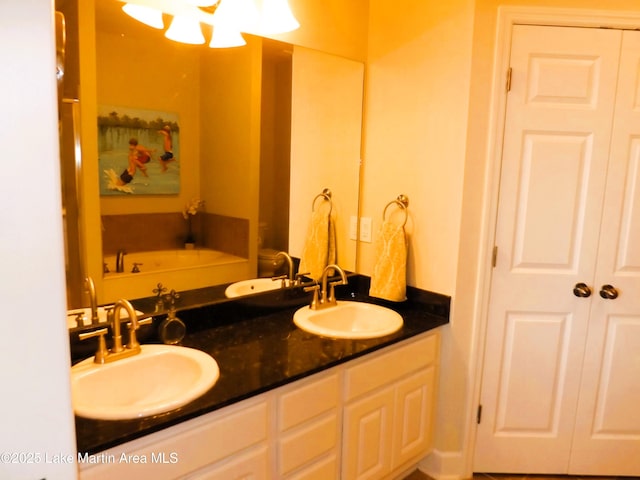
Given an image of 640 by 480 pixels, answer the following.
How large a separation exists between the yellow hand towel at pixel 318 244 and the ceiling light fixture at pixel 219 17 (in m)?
0.93

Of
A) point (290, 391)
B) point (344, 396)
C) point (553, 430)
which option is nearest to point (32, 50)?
point (290, 391)

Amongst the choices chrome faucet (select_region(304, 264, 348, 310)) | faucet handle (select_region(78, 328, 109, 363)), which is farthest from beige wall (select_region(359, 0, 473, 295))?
faucet handle (select_region(78, 328, 109, 363))

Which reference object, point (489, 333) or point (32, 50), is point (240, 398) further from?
point (489, 333)

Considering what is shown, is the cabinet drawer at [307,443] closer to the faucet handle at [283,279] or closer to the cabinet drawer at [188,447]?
the cabinet drawer at [188,447]

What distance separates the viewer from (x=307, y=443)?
1.51 m

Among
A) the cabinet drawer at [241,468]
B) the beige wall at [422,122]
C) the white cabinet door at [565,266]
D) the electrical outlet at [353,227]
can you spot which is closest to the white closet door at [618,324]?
the white cabinet door at [565,266]

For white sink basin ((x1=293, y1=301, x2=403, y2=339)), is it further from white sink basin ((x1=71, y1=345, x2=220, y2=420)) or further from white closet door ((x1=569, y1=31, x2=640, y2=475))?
white closet door ((x1=569, y1=31, x2=640, y2=475))

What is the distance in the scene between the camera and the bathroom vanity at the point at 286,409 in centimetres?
113

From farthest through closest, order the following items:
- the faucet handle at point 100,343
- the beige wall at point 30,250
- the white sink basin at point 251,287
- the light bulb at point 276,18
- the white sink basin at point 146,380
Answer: the white sink basin at point 251,287
the light bulb at point 276,18
the faucet handle at point 100,343
the white sink basin at point 146,380
the beige wall at point 30,250

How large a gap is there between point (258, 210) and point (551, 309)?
142 centimetres

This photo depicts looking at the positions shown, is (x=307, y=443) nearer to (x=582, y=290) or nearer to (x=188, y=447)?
(x=188, y=447)

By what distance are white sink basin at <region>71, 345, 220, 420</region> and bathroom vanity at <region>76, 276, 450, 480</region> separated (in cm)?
4

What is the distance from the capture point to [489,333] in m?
2.04

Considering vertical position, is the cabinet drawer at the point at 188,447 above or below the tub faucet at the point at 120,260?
below
